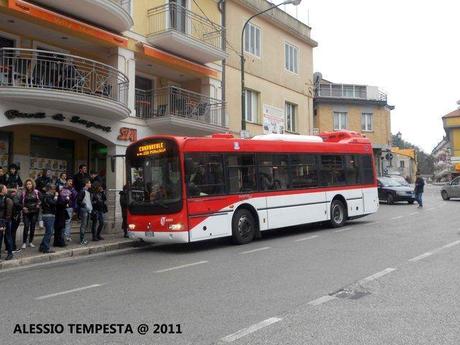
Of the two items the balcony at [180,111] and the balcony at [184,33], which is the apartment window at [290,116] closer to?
the balcony at [180,111]

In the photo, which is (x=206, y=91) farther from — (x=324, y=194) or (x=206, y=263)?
(x=206, y=263)

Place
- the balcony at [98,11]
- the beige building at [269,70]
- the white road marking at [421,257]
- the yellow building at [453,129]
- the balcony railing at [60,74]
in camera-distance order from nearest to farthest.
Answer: the white road marking at [421,257], the balcony railing at [60,74], the balcony at [98,11], the beige building at [269,70], the yellow building at [453,129]

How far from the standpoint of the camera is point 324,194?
49.7ft

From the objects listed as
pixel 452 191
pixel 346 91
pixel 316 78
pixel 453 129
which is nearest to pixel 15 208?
pixel 452 191

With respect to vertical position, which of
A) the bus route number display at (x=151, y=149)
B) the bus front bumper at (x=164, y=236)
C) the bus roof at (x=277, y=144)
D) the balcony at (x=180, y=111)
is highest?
the balcony at (x=180, y=111)

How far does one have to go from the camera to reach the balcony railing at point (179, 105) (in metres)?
19.1

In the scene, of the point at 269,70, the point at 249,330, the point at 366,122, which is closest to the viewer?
the point at 249,330

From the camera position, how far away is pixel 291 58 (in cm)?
2827

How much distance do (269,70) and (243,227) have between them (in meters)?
15.2

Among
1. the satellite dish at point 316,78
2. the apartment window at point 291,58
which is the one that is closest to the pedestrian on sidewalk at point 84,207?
the apartment window at point 291,58

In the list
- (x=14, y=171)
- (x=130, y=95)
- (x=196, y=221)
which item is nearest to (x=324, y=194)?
(x=196, y=221)

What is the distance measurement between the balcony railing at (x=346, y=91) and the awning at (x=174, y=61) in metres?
24.8

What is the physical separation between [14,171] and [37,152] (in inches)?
161

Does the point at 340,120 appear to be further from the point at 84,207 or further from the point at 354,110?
the point at 84,207
